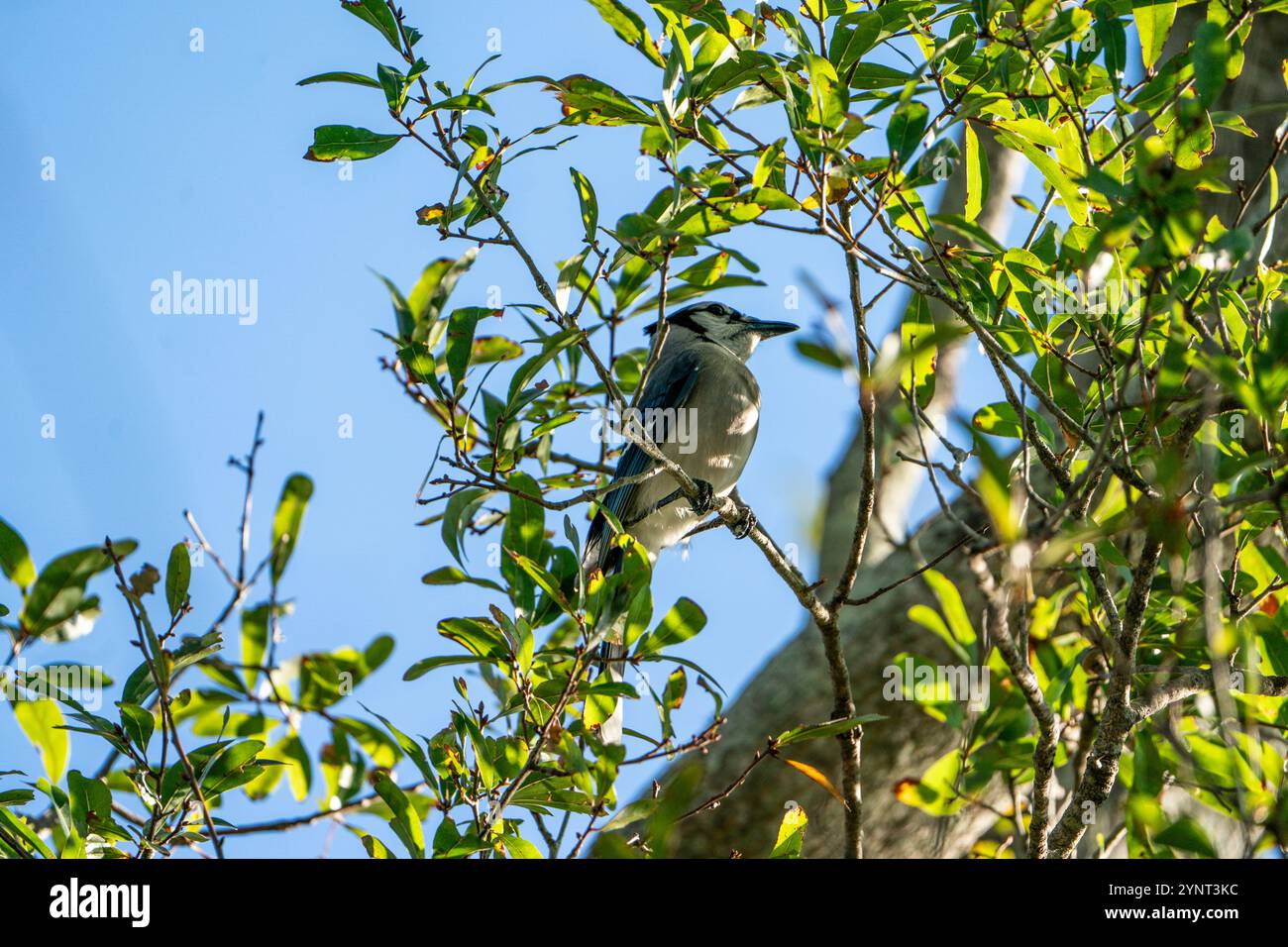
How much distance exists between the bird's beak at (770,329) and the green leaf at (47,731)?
361 cm

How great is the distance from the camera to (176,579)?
2588 millimetres

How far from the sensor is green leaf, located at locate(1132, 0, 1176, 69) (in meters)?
2.50

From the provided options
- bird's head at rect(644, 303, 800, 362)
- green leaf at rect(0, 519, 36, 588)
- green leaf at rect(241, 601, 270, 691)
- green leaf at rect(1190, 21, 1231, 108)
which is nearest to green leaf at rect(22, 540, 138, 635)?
green leaf at rect(0, 519, 36, 588)

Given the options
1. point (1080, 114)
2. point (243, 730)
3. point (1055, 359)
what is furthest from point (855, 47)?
point (243, 730)

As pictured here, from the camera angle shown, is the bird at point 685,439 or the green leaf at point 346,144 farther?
the bird at point 685,439

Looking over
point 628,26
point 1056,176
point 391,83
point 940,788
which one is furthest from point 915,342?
point 391,83

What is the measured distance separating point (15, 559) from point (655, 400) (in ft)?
9.21

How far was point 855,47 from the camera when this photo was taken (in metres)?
2.48

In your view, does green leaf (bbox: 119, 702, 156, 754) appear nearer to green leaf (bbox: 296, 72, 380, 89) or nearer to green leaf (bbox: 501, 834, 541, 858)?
green leaf (bbox: 501, 834, 541, 858)

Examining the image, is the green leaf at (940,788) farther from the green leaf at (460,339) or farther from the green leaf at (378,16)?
the green leaf at (378,16)

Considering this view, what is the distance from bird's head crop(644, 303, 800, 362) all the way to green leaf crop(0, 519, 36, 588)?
3.15 meters

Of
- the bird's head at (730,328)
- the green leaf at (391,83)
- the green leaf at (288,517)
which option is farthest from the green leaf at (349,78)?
the bird's head at (730,328)

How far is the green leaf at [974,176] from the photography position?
2746 millimetres

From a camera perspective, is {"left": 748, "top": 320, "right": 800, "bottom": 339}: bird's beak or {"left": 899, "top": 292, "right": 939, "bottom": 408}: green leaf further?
{"left": 748, "top": 320, "right": 800, "bottom": 339}: bird's beak
